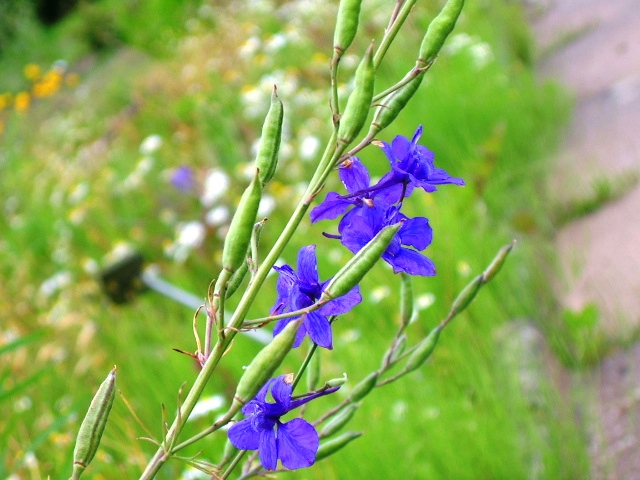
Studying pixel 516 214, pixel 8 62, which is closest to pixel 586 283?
pixel 516 214

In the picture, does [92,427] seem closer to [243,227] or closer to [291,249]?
[243,227]

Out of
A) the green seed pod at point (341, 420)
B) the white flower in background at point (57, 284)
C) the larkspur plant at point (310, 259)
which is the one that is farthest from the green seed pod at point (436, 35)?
the white flower in background at point (57, 284)

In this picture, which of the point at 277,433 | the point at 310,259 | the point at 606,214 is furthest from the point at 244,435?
the point at 606,214

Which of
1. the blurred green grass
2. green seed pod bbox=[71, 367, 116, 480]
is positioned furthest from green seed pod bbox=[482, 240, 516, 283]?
the blurred green grass

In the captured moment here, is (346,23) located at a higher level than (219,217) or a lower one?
higher

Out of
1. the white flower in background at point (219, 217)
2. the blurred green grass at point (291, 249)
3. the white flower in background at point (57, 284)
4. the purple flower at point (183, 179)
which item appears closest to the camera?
the blurred green grass at point (291, 249)

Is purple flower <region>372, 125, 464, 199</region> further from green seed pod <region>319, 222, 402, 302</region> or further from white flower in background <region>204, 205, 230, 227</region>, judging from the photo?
white flower in background <region>204, 205, 230, 227</region>

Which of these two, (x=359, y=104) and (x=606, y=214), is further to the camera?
(x=606, y=214)

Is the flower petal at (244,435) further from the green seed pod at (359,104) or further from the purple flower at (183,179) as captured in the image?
the purple flower at (183,179)
